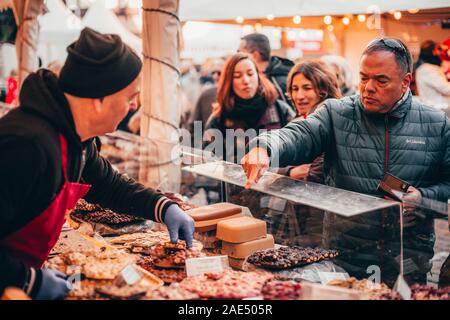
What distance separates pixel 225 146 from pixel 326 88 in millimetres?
1262

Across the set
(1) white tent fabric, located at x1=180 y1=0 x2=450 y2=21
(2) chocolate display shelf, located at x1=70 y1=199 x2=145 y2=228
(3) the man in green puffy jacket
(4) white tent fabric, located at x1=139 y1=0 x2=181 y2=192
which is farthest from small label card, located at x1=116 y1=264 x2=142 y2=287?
(1) white tent fabric, located at x1=180 y1=0 x2=450 y2=21

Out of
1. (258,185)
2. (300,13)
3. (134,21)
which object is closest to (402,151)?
(258,185)

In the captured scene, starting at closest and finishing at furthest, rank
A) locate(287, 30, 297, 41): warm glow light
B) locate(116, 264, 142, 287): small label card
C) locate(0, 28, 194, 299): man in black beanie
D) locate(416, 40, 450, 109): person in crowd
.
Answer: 1. locate(0, 28, 194, 299): man in black beanie
2. locate(116, 264, 142, 287): small label card
3. locate(416, 40, 450, 109): person in crowd
4. locate(287, 30, 297, 41): warm glow light

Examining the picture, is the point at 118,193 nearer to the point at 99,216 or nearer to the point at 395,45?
the point at 99,216

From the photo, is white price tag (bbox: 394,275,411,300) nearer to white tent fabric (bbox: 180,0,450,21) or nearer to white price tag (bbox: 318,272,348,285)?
white price tag (bbox: 318,272,348,285)

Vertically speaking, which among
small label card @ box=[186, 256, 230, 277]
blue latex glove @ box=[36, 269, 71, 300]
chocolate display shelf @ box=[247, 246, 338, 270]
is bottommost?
chocolate display shelf @ box=[247, 246, 338, 270]

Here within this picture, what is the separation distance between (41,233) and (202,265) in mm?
793

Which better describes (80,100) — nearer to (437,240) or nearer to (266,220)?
(266,220)

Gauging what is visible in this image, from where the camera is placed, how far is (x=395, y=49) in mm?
3314

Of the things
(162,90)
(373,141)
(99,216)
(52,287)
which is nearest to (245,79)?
(162,90)

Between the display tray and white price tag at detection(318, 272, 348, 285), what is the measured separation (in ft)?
1.18

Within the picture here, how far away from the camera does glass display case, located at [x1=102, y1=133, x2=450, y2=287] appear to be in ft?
9.20

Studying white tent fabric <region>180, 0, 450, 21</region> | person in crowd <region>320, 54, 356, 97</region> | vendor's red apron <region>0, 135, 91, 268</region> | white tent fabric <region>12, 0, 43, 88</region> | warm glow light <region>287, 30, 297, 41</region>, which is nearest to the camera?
vendor's red apron <region>0, 135, 91, 268</region>

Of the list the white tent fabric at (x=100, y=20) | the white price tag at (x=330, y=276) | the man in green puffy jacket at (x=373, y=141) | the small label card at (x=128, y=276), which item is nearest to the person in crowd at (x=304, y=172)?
the man in green puffy jacket at (x=373, y=141)
